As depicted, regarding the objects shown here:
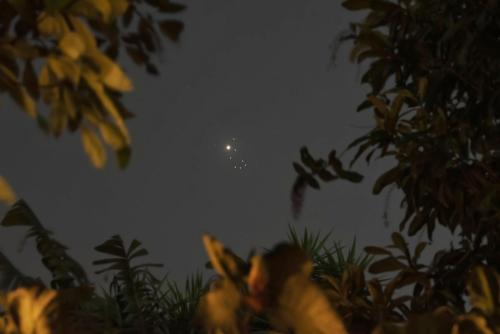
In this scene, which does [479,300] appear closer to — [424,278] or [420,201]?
[424,278]

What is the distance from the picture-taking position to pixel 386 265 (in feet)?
5.08

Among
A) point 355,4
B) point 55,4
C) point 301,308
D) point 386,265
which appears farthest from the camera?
point 355,4

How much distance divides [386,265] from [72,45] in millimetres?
1070

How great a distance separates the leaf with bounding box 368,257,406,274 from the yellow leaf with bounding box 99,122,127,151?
991 millimetres

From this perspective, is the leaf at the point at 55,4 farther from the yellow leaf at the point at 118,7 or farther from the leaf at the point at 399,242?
the leaf at the point at 399,242

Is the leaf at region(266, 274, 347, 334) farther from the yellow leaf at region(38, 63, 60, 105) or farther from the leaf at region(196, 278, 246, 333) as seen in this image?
the yellow leaf at region(38, 63, 60, 105)

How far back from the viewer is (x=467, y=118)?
1687mm

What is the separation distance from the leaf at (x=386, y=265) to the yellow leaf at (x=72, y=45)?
1035 mm

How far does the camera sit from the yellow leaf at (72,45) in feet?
2.23

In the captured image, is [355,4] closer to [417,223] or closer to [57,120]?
[417,223]

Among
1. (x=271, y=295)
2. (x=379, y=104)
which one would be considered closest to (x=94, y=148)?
(x=271, y=295)

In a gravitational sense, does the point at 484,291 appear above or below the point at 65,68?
below

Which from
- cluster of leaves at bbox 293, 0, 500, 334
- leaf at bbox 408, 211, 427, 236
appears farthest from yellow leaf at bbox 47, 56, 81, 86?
leaf at bbox 408, 211, 427, 236

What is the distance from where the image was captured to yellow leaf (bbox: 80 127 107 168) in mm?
684
